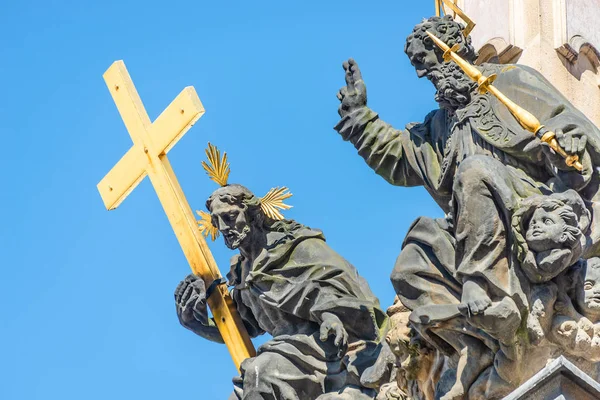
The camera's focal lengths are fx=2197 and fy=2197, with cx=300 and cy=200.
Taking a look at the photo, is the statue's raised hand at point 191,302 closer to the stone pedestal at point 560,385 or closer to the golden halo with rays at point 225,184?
the golden halo with rays at point 225,184

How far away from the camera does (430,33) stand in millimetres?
12734

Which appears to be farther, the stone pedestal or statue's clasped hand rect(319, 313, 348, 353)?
statue's clasped hand rect(319, 313, 348, 353)

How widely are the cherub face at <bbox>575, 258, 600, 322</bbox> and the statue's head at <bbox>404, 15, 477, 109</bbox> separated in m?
1.46

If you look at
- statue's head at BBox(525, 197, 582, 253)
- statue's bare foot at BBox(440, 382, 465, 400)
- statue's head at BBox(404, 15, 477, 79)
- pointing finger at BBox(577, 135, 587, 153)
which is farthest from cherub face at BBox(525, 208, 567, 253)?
statue's head at BBox(404, 15, 477, 79)

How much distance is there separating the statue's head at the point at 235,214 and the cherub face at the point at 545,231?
2.63 metres

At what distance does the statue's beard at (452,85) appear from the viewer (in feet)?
41.3

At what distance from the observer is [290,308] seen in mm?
13391

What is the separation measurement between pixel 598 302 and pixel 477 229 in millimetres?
745

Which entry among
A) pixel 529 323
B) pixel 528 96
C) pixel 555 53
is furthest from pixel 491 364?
pixel 555 53

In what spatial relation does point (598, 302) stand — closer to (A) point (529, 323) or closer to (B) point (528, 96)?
(A) point (529, 323)

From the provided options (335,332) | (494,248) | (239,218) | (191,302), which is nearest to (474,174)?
(494,248)

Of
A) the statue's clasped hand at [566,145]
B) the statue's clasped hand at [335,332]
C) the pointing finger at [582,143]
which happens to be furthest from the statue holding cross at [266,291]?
the pointing finger at [582,143]

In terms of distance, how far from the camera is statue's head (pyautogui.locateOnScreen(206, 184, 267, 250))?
13.6 meters

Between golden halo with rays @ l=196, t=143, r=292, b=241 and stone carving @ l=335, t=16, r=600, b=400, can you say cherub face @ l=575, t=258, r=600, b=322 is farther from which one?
golden halo with rays @ l=196, t=143, r=292, b=241
